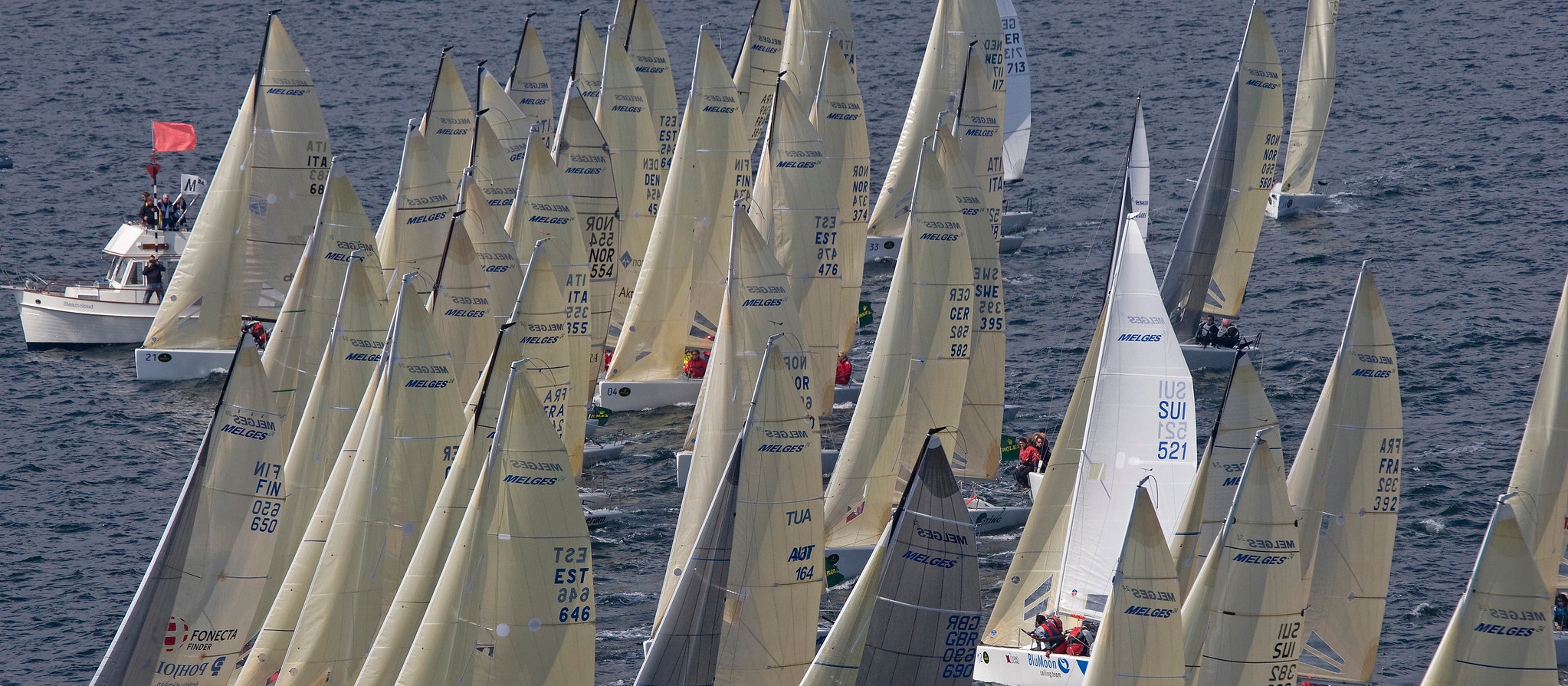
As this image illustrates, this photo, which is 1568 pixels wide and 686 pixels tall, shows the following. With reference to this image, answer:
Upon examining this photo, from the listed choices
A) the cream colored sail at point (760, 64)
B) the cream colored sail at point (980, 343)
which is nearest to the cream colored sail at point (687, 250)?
the cream colored sail at point (760, 64)

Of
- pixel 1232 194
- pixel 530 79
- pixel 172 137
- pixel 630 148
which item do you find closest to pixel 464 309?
pixel 630 148

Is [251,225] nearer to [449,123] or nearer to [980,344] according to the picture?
[449,123]

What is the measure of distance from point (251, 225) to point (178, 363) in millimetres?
4861

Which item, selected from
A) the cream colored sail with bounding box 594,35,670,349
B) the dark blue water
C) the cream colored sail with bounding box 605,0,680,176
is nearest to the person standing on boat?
the dark blue water

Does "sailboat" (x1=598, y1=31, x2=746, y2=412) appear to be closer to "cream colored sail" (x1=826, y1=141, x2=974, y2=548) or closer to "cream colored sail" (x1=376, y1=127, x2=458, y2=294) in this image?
"cream colored sail" (x1=376, y1=127, x2=458, y2=294)

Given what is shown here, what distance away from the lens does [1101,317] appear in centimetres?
4888

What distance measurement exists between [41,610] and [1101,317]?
1017 inches

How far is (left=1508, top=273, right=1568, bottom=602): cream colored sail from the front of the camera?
42.4 meters

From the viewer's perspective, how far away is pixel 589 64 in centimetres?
6681

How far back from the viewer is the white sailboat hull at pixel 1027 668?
43406 mm

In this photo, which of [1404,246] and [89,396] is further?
[1404,246]

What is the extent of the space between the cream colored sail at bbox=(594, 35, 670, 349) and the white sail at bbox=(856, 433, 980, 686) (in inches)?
1106

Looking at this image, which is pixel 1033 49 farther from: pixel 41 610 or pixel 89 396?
pixel 41 610

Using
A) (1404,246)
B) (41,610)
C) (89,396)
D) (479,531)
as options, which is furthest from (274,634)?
(1404,246)
